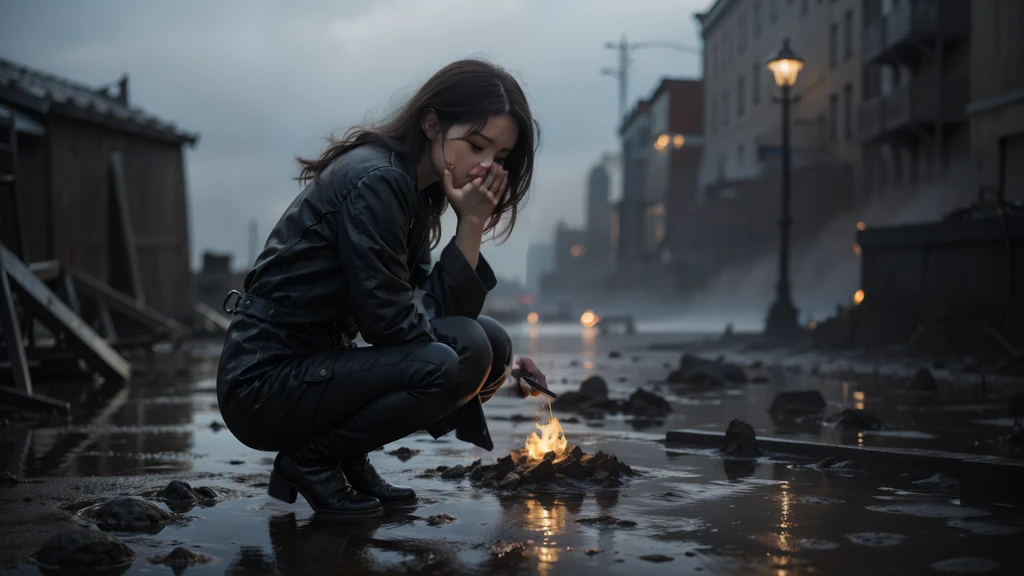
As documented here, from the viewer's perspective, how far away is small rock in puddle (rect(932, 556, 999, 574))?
302 cm

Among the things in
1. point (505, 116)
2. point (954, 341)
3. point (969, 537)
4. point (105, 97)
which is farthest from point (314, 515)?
point (105, 97)

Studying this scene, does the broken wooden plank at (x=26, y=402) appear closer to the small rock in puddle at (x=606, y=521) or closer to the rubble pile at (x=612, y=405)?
the rubble pile at (x=612, y=405)

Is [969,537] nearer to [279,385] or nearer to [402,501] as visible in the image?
[402,501]

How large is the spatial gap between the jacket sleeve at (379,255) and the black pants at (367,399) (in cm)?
9

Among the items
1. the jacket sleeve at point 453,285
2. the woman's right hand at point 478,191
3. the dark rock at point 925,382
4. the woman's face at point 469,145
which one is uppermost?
the woman's face at point 469,145

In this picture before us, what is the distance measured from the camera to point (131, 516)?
3705 millimetres

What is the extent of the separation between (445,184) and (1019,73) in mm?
18247

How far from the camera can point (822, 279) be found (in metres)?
34.3

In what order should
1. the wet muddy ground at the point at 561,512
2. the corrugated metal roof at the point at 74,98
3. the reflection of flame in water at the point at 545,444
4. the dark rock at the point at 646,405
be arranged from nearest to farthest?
1. the wet muddy ground at the point at 561,512
2. the reflection of flame in water at the point at 545,444
3. the dark rock at the point at 646,405
4. the corrugated metal roof at the point at 74,98

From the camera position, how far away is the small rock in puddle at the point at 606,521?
3684 millimetres

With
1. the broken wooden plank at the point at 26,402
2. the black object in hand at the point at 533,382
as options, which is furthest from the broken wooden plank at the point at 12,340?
the black object in hand at the point at 533,382

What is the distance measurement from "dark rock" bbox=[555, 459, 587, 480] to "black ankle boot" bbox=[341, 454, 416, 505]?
2.34 ft

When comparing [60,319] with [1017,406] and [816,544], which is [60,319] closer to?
[1017,406]

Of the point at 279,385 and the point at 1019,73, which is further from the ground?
the point at 1019,73
